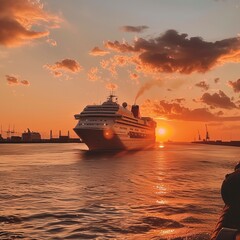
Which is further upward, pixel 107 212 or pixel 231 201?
pixel 231 201

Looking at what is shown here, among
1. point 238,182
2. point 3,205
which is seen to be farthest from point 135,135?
point 238,182

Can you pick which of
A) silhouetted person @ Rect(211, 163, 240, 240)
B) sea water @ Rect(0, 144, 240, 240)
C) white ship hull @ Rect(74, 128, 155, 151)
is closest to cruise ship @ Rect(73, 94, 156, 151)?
white ship hull @ Rect(74, 128, 155, 151)

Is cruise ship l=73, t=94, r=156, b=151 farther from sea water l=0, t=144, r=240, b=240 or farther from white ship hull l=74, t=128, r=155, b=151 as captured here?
sea water l=0, t=144, r=240, b=240

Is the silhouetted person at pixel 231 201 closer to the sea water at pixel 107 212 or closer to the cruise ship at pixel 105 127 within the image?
the sea water at pixel 107 212

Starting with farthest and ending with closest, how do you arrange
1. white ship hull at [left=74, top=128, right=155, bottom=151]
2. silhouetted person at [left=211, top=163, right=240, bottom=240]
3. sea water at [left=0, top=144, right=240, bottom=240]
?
white ship hull at [left=74, top=128, right=155, bottom=151]
sea water at [left=0, top=144, right=240, bottom=240]
silhouetted person at [left=211, top=163, right=240, bottom=240]

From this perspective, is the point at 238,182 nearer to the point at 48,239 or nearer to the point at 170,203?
the point at 48,239

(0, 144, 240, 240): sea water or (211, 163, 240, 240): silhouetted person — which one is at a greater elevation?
(211, 163, 240, 240): silhouetted person

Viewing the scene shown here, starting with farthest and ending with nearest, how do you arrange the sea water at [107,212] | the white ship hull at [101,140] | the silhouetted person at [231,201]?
the white ship hull at [101,140] → the sea water at [107,212] → the silhouetted person at [231,201]

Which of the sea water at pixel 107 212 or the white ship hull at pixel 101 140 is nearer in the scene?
the sea water at pixel 107 212

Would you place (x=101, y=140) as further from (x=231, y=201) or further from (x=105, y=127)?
(x=231, y=201)

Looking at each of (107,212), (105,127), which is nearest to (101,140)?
(105,127)

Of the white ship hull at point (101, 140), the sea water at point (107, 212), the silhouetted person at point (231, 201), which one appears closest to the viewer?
the silhouetted person at point (231, 201)

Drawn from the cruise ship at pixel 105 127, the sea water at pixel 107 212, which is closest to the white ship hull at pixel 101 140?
the cruise ship at pixel 105 127

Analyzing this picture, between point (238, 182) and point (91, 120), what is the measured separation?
10024 cm
